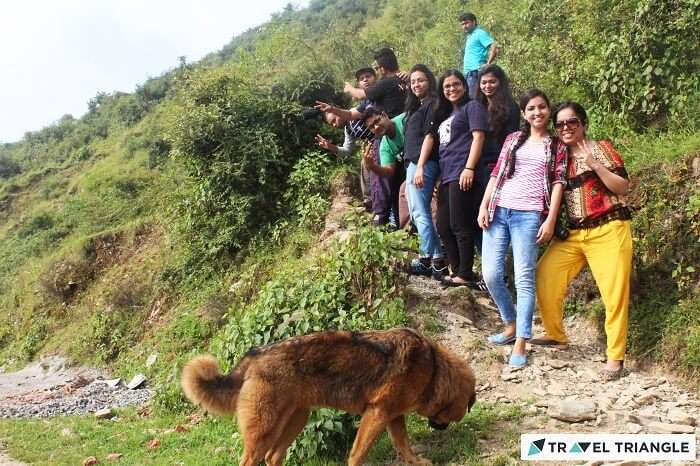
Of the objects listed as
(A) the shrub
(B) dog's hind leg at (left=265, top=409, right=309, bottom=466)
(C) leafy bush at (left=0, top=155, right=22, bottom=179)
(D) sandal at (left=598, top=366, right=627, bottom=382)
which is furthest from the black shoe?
(C) leafy bush at (left=0, top=155, right=22, bottom=179)

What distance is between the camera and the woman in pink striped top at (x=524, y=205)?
4898 mm

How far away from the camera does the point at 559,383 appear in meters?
4.80

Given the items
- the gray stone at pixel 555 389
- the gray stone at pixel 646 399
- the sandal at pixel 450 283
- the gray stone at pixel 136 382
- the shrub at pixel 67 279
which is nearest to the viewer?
the gray stone at pixel 646 399

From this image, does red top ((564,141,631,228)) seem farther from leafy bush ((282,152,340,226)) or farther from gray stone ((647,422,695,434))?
leafy bush ((282,152,340,226))

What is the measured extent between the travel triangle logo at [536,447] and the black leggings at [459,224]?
91.3 inches

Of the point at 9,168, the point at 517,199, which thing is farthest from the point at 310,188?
the point at 9,168

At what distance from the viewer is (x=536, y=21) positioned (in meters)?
9.67

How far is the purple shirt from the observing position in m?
5.54

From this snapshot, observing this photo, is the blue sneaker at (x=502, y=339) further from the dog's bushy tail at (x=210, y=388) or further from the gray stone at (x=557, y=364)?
the dog's bushy tail at (x=210, y=388)

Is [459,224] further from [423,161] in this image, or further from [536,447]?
[536,447]

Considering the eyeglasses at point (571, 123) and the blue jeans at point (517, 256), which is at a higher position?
the eyeglasses at point (571, 123)

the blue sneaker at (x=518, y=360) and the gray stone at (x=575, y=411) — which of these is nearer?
the gray stone at (x=575, y=411)

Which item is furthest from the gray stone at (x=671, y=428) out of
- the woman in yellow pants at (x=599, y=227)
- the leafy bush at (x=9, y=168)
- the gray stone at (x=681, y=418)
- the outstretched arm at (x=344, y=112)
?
the leafy bush at (x=9, y=168)

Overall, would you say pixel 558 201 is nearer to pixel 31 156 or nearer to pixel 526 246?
pixel 526 246
